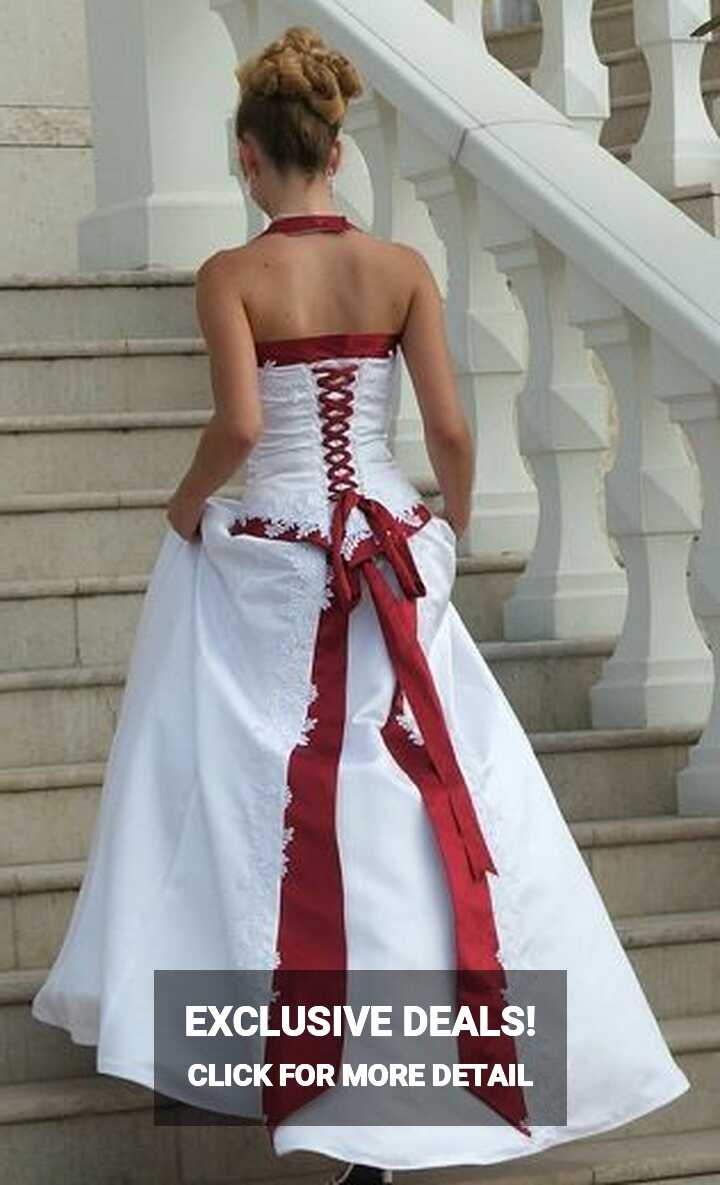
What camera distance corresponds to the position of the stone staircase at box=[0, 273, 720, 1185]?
5.05 metres

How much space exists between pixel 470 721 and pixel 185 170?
2.75 m

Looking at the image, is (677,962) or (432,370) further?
(677,962)

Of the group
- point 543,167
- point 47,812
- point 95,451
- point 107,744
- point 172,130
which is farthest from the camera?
point 172,130

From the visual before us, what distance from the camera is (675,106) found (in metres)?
6.80

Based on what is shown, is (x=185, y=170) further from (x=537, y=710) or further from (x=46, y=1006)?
(x=46, y=1006)

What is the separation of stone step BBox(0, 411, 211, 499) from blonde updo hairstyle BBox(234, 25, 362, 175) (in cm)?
162

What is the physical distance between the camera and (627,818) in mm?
5906

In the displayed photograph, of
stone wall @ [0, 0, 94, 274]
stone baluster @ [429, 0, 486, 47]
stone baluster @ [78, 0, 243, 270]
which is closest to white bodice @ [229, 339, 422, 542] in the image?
stone baluster @ [429, 0, 486, 47]

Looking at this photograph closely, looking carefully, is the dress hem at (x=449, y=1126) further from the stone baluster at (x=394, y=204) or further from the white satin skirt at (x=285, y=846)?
the stone baluster at (x=394, y=204)

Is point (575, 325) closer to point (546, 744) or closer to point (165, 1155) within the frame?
point (546, 744)

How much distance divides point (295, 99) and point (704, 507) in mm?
1278

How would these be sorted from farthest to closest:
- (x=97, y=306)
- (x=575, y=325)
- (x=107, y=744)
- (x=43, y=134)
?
1. (x=43, y=134)
2. (x=97, y=306)
3. (x=575, y=325)
4. (x=107, y=744)

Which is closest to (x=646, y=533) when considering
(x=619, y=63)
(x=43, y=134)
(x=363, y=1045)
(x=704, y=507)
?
(x=704, y=507)

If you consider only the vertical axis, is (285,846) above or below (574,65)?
below
